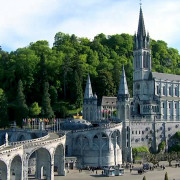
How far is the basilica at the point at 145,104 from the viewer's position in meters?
85.1

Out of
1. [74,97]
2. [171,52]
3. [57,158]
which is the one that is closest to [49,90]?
[74,97]

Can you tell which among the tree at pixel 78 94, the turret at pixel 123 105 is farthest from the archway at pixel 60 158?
the tree at pixel 78 94

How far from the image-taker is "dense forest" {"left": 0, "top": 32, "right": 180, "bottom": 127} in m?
95.1

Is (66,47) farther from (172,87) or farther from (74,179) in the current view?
(74,179)

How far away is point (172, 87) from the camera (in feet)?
325

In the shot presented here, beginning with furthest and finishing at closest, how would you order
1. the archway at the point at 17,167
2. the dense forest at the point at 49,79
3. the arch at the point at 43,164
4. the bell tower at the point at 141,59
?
the bell tower at the point at 141,59, the dense forest at the point at 49,79, the arch at the point at 43,164, the archway at the point at 17,167

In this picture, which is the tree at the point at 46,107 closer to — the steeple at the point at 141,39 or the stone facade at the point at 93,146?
the stone facade at the point at 93,146

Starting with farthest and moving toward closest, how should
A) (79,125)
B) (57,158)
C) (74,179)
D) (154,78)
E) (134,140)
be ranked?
(154,78) < (134,140) < (79,125) < (57,158) < (74,179)

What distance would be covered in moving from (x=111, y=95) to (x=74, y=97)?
1203cm

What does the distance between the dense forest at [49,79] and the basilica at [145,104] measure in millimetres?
9279

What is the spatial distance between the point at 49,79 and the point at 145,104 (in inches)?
1201

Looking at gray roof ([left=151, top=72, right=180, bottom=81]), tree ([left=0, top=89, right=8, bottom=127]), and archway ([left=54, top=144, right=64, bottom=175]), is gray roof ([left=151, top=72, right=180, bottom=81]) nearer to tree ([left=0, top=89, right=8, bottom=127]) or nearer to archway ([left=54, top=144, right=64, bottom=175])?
tree ([left=0, top=89, right=8, bottom=127])

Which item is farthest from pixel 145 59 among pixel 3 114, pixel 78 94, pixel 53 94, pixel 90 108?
pixel 3 114

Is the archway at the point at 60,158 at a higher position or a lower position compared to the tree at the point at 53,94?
lower
